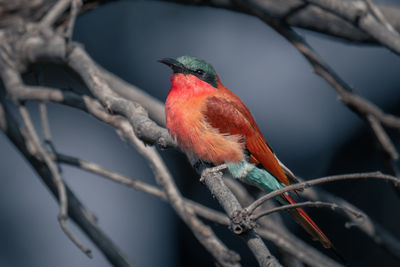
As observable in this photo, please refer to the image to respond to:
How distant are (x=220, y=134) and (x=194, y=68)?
1.85ft

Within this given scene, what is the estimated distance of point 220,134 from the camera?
117 inches

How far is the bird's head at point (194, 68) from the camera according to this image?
329 centimetres

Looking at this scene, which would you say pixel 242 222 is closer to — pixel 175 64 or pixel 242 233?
pixel 242 233

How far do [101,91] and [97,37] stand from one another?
4.42 meters

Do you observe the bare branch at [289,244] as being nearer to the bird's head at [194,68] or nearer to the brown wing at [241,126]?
the brown wing at [241,126]

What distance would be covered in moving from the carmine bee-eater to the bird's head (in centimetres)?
5

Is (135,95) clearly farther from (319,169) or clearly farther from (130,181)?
(319,169)

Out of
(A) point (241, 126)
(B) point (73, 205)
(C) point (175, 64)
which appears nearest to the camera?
(B) point (73, 205)

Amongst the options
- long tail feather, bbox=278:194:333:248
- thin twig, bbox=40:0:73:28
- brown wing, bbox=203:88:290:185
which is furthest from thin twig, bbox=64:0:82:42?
long tail feather, bbox=278:194:333:248

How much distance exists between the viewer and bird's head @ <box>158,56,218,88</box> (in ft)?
10.8

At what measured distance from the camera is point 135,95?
3.39 meters

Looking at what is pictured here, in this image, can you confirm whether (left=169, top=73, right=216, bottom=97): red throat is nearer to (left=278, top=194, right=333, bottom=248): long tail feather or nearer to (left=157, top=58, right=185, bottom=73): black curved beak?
(left=157, top=58, right=185, bottom=73): black curved beak

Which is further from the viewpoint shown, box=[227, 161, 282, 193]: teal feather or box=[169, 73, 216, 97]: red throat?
box=[169, 73, 216, 97]: red throat

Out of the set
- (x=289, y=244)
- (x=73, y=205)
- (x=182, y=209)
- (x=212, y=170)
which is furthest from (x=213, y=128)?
(x=73, y=205)
